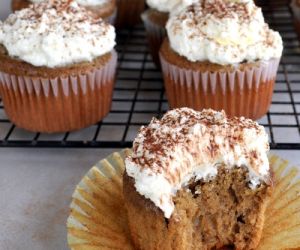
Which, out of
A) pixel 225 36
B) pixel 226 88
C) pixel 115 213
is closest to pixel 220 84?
pixel 226 88

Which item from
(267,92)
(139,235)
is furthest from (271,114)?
(139,235)

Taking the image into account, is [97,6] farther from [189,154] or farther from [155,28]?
[189,154]

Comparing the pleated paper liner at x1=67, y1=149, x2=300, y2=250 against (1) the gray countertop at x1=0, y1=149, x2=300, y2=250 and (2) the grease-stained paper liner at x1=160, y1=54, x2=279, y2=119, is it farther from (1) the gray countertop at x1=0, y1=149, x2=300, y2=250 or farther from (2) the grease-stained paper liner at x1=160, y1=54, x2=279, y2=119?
(2) the grease-stained paper liner at x1=160, y1=54, x2=279, y2=119

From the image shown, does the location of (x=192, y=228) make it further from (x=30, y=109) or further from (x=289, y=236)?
(x=30, y=109)

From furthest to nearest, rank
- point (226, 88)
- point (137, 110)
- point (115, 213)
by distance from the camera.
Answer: point (137, 110), point (226, 88), point (115, 213)

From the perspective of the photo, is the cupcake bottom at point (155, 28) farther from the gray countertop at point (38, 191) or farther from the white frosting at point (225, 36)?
the gray countertop at point (38, 191)

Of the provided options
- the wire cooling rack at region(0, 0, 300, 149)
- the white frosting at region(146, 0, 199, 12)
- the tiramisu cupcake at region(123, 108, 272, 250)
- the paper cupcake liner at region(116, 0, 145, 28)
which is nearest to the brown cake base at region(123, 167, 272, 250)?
the tiramisu cupcake at region(123, 108, 272, 250)
